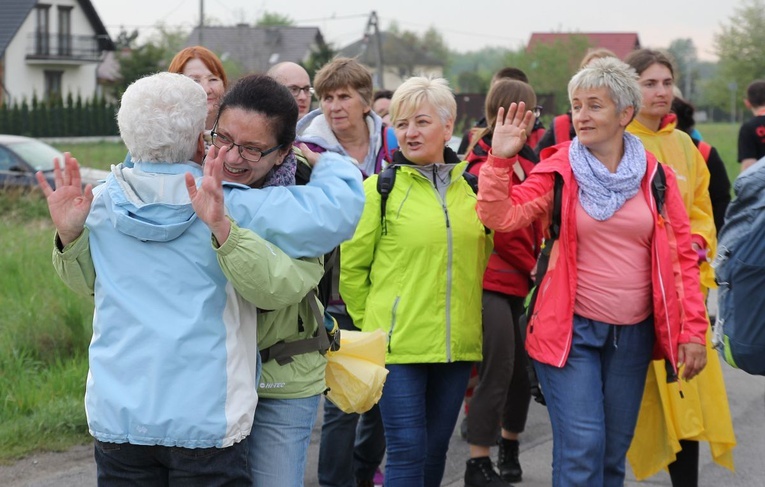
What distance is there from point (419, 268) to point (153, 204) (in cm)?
178

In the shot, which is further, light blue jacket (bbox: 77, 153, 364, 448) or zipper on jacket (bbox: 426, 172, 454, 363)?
zipper on jacket (bbox: 426, 172, 454, 363)

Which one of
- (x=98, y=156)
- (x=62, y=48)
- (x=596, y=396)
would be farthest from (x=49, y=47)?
(x=596, y=396)

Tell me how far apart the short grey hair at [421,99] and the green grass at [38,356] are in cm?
172

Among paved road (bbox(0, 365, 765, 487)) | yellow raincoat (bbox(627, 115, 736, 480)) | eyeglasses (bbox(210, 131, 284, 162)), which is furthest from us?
paved road (bbox(0, 365, 765, 487))

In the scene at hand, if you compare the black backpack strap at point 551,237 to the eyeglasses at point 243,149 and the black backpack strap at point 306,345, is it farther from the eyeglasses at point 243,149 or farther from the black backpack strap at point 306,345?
the eyeglasses at point 243,149

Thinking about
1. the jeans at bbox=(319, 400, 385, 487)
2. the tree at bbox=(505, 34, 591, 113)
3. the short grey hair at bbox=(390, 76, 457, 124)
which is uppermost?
the tree at bbox=(505, 34, 591, 113)

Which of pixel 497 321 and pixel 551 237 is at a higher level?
pixel 551 237

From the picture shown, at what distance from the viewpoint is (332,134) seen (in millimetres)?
5398

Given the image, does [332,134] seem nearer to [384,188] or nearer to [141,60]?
[384,188]

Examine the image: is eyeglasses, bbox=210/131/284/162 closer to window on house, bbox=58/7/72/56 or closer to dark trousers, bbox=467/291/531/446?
dark trousers, bbox=467/291/531/446

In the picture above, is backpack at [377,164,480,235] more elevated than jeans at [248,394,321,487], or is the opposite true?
backpack at [377,164,480,235]

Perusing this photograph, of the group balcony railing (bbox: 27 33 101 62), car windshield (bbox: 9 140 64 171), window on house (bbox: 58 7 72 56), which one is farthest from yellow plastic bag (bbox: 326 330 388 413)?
window on house (bbox: 58 7 72 56)

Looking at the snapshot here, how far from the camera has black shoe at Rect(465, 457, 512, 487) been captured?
17.3 ft

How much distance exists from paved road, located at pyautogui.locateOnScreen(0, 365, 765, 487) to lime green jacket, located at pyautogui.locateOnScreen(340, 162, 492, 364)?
1268mm
